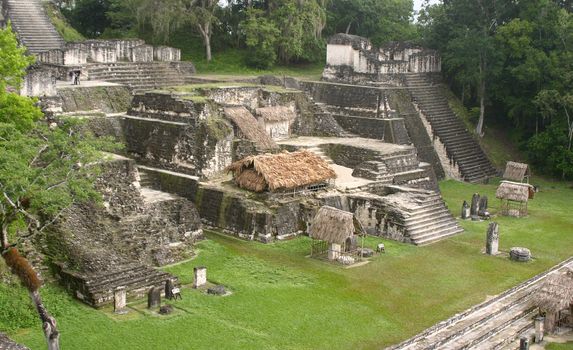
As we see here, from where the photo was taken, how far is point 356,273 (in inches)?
593

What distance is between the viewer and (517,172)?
23.1 meters

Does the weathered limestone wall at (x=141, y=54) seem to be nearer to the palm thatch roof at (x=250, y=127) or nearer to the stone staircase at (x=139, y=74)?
the stone staircase at (x=139, y=74)

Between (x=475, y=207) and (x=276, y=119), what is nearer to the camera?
(x=475, y=207)

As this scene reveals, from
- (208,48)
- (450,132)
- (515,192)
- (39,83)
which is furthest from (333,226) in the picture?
(208,48)

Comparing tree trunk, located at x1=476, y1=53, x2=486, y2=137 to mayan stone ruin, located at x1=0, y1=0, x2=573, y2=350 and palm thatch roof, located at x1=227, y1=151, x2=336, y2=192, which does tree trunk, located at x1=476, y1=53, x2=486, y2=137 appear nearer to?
mayan stone ruin, located at x1=0, y1=0, x2=573, y2=350

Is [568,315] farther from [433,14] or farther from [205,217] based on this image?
[433,14]

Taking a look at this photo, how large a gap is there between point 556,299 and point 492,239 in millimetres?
4410

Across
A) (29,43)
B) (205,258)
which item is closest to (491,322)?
(205,258)

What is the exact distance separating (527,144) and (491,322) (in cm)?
1468

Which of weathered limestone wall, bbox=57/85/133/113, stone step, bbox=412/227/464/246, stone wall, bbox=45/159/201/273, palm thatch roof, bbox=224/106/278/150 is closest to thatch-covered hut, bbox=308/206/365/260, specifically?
stone step, bbox=412/227/464/246

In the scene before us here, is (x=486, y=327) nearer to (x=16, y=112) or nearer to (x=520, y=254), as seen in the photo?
(x=520, y=254)

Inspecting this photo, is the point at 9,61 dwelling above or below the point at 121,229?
above

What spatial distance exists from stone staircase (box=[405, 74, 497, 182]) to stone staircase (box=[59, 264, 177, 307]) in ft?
45.7

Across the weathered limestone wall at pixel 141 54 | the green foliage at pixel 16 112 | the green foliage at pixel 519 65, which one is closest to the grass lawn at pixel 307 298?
the green foliage at pixel 16 112
